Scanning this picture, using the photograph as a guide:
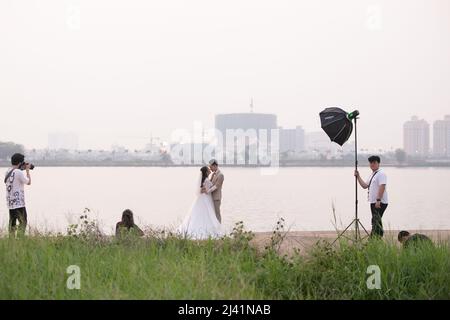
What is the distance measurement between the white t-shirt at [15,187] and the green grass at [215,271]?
8.21ft

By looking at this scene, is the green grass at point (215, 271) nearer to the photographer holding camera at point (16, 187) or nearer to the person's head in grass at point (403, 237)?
the person's head in grass at point (403, 237)

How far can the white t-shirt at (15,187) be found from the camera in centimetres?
986

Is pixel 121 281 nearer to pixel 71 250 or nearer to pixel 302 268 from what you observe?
pixel 71 250

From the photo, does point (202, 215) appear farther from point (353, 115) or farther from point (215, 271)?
point (215, 271)

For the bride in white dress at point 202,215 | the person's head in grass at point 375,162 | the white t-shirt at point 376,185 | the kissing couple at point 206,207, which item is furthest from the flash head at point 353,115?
the bride in white dress at point 202,215

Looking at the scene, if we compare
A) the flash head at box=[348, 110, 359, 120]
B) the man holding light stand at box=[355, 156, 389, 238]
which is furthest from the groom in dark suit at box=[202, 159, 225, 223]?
the man holding light stand at box=[355, 156, 389, 238]

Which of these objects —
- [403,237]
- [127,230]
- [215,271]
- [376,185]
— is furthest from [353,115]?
[215,271]

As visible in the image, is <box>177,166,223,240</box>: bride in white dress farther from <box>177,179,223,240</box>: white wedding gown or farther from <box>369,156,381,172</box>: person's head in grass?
<box>369,156,381,172</box>: person's head in grass

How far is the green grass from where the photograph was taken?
5812 millimetres

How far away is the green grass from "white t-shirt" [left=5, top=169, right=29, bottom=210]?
2.50 meters

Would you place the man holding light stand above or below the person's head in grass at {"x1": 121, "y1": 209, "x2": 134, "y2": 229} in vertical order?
above

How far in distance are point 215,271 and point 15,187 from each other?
4.78 m

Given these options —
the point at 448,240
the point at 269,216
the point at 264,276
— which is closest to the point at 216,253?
the point at 264,276

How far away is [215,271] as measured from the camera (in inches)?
258
